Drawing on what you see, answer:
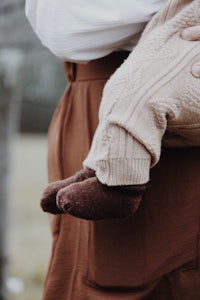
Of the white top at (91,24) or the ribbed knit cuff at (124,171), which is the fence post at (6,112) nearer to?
the white top at (91,24)

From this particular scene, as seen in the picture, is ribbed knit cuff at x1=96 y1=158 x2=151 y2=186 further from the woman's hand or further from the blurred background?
the blurred background

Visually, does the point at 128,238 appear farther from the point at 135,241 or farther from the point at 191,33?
the point at 191,33

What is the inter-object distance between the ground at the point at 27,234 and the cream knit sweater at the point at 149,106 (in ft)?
7.89

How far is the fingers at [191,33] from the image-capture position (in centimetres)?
148

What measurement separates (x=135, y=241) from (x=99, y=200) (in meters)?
0.22

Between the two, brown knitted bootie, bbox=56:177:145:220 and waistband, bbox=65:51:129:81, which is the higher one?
waistband, bbox=65:51:129:81

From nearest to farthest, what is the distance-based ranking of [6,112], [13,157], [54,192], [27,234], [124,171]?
[124,171], [54,192], [6,112], [13,157], [27,234]

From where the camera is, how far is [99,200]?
1.43m

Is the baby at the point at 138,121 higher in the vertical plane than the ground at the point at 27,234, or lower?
higher

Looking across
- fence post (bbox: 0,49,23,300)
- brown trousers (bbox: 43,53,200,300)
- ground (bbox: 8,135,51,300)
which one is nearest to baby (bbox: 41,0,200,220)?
Result: brown trousers (bbox: 43,53,200,300)

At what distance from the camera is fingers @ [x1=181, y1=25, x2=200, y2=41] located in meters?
1.48

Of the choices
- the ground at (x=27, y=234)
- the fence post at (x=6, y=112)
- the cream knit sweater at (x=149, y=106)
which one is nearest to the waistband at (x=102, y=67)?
the cream knit sweater at (x=149, y=106)

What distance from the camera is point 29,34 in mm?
3811

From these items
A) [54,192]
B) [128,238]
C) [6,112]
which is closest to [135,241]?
[128,238]
